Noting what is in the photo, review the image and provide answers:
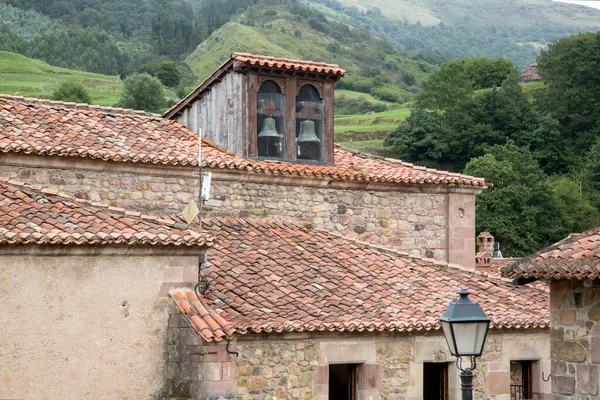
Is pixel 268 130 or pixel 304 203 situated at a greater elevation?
pixel 268 130

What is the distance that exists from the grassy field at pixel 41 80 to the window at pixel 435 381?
5926 cm

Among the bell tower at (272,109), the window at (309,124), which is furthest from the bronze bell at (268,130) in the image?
the window at (309,124)

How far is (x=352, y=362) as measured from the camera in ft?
48.8

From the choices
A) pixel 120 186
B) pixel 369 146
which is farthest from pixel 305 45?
pixel 120 186

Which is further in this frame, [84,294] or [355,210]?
[355,210]

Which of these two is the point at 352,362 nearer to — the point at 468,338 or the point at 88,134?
the point at 468,338

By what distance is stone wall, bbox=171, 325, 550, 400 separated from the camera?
1315 cm

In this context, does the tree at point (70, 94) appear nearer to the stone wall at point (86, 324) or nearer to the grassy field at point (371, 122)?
Answer: the grassy field at point (371, 122)

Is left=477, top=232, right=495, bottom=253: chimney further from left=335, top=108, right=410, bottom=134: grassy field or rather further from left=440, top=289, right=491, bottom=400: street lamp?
left=335, top=108, right=410, bottom=134: grassy field

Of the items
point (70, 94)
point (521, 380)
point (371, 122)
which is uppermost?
point (371, 122)

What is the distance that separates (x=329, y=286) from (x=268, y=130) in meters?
4.26

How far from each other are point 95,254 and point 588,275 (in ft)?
20.9

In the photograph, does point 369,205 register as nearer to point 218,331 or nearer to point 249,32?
point 218,331

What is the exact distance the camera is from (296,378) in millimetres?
14406
